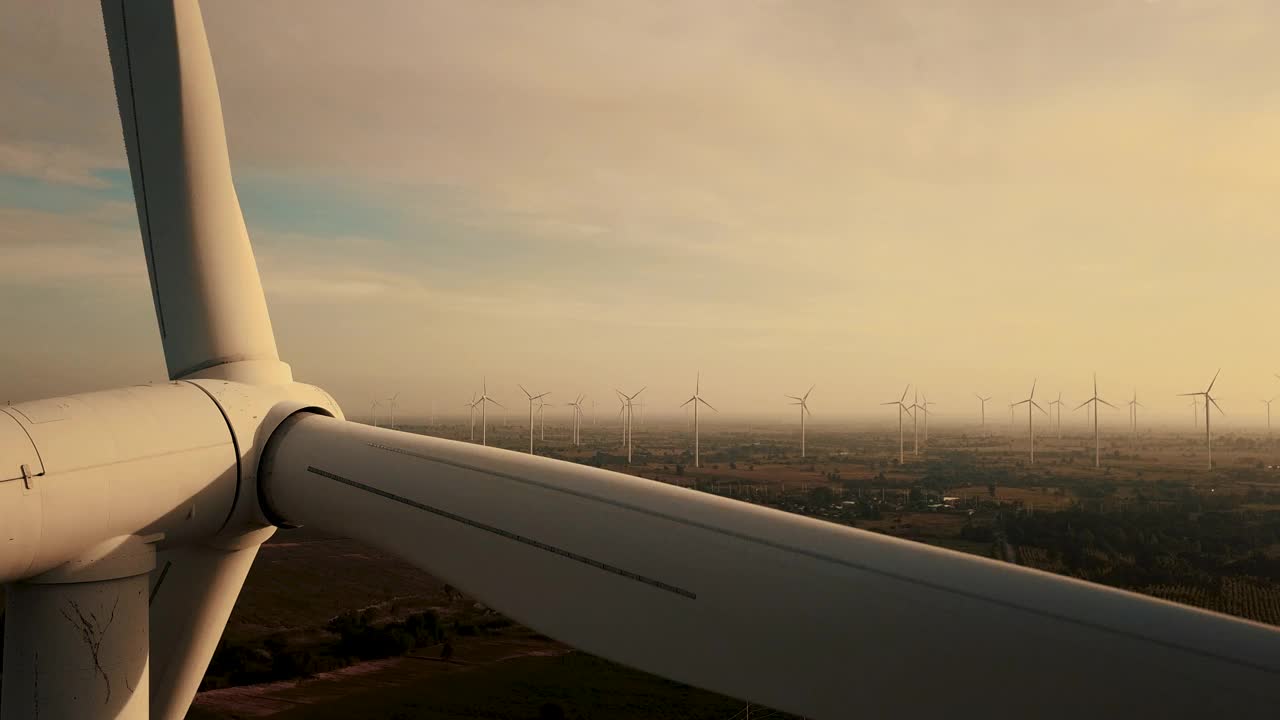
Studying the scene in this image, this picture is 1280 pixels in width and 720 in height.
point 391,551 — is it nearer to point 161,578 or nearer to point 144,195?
point 161,578

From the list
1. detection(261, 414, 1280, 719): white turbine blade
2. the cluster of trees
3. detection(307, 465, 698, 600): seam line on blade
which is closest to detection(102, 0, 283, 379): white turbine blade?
detection(307, 465, 698, 600): seam line on blade

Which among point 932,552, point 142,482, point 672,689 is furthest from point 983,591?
point 672,689

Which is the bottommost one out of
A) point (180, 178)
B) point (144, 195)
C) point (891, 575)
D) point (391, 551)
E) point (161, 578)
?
point (161, 578)

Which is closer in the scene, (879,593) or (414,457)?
(879,593)

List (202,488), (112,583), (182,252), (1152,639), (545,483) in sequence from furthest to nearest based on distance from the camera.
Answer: (182,252) → (202,488) → (112,583) → (545,483) → (1152,639)

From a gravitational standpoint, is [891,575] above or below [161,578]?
above

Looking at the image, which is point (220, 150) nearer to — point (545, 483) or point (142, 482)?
point (142, 482)

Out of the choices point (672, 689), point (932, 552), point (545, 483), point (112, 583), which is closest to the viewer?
point (932, 552)

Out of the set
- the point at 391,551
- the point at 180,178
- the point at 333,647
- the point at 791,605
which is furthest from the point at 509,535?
the point at 333,647
